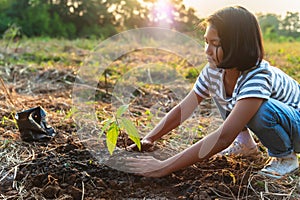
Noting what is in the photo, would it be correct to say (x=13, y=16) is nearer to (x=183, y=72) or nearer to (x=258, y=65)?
(x=183, y=72)

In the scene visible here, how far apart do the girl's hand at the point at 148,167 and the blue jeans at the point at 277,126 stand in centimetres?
41

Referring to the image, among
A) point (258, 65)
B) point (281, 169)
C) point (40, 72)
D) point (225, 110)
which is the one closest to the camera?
point (258, 65)

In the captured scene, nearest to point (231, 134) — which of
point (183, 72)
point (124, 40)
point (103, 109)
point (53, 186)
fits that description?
point (53, 186)

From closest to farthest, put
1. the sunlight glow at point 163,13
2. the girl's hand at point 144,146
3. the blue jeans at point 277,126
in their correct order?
1. the blue jeans at point 277,126
2. the girl's hand at point 144,146
3. the sunlight glow at point 163,13

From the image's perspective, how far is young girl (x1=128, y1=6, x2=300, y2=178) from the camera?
4.82 feet

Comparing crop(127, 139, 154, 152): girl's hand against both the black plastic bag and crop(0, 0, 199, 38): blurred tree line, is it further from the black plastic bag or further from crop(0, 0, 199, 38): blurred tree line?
crop(0, 0, 199, 38): blurred tree line

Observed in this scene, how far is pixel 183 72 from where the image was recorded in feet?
13.0

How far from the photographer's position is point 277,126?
5.26 ft

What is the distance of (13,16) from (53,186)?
884 centimetres

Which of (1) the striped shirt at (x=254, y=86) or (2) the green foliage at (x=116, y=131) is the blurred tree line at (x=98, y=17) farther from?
(2) the green foliage at (x=116, y=131)

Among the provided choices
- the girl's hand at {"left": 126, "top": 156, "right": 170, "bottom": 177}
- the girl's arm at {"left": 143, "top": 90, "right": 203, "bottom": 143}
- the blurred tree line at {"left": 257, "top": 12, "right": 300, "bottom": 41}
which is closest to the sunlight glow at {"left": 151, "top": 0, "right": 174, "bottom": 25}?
the blurred tree line at {"left": 257, "top": 12, "right": 300, "bottom": 41}

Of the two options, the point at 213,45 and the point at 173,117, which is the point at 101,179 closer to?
the point at 173,117

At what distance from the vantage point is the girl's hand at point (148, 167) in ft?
4.97

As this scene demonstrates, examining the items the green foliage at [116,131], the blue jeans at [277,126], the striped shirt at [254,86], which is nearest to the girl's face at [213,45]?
the striped shirt at [254,86]
